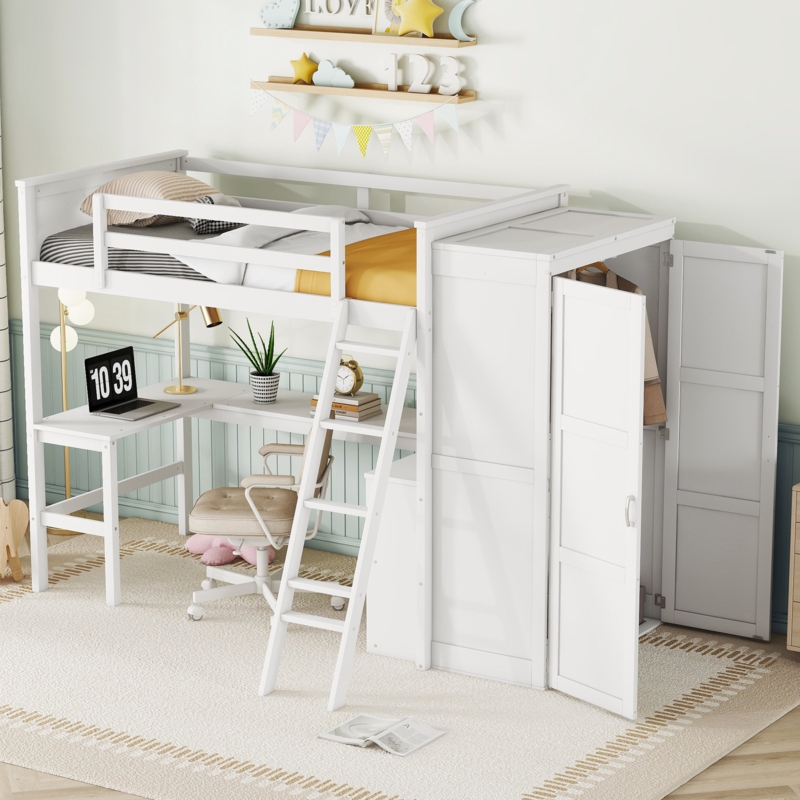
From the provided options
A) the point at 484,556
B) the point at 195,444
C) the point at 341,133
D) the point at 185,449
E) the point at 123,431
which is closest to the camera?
the point at 484,556

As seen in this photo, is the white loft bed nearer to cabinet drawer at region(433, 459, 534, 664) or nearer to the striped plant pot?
cabinet drawer at region(433, 459, 534, 664)

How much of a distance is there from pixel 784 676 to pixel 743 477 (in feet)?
2.16

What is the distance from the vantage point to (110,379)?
17.1 feet

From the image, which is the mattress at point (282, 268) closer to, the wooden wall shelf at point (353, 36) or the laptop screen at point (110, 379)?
the laptop screen at point (110, 379)

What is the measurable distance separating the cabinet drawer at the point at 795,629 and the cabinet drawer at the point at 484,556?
87 centimetres

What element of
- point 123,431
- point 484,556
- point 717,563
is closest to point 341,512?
point 484,556

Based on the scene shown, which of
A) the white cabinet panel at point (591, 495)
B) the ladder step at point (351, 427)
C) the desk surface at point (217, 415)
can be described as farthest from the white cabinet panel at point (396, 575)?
the white cabinet panel at point (591, 495)

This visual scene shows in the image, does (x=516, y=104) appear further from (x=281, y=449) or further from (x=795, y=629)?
(x=795, y=629)

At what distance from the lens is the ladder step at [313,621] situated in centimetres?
420

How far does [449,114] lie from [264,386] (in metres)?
1.23

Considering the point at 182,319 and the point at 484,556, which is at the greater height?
the point at 182,319

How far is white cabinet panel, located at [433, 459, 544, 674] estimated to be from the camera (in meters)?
4.25

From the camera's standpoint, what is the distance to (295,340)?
5582 mm

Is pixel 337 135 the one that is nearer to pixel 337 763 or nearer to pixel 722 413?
pixel 722 413
